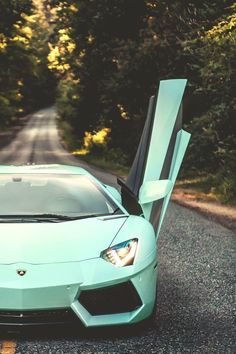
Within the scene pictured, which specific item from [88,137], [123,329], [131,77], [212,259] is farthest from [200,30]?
[88,137]

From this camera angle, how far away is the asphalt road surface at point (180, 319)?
4312 mm

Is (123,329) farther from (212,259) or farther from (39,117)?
(39,117)

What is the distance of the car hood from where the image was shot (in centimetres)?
436

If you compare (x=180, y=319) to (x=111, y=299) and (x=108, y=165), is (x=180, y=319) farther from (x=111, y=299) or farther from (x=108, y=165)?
(x=108, y=165)

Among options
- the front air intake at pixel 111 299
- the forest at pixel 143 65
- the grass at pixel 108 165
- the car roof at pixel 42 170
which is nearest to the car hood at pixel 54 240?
the front air intake at pixel 111 299

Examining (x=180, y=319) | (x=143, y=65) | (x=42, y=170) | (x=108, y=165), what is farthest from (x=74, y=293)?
(x=108, y=165)

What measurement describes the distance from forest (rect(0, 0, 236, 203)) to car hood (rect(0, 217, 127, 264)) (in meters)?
8.43

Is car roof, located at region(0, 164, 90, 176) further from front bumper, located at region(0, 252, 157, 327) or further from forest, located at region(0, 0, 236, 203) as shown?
forest, located at region(0, 0, 236, 203)

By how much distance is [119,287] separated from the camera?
14.2 feet

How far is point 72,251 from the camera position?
445 cm

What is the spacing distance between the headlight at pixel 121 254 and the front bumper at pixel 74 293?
0.07 metres

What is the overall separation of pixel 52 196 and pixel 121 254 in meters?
1.26

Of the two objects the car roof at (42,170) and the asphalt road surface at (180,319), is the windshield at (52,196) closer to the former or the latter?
the car roof at (42,170)

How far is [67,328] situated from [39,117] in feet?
303
